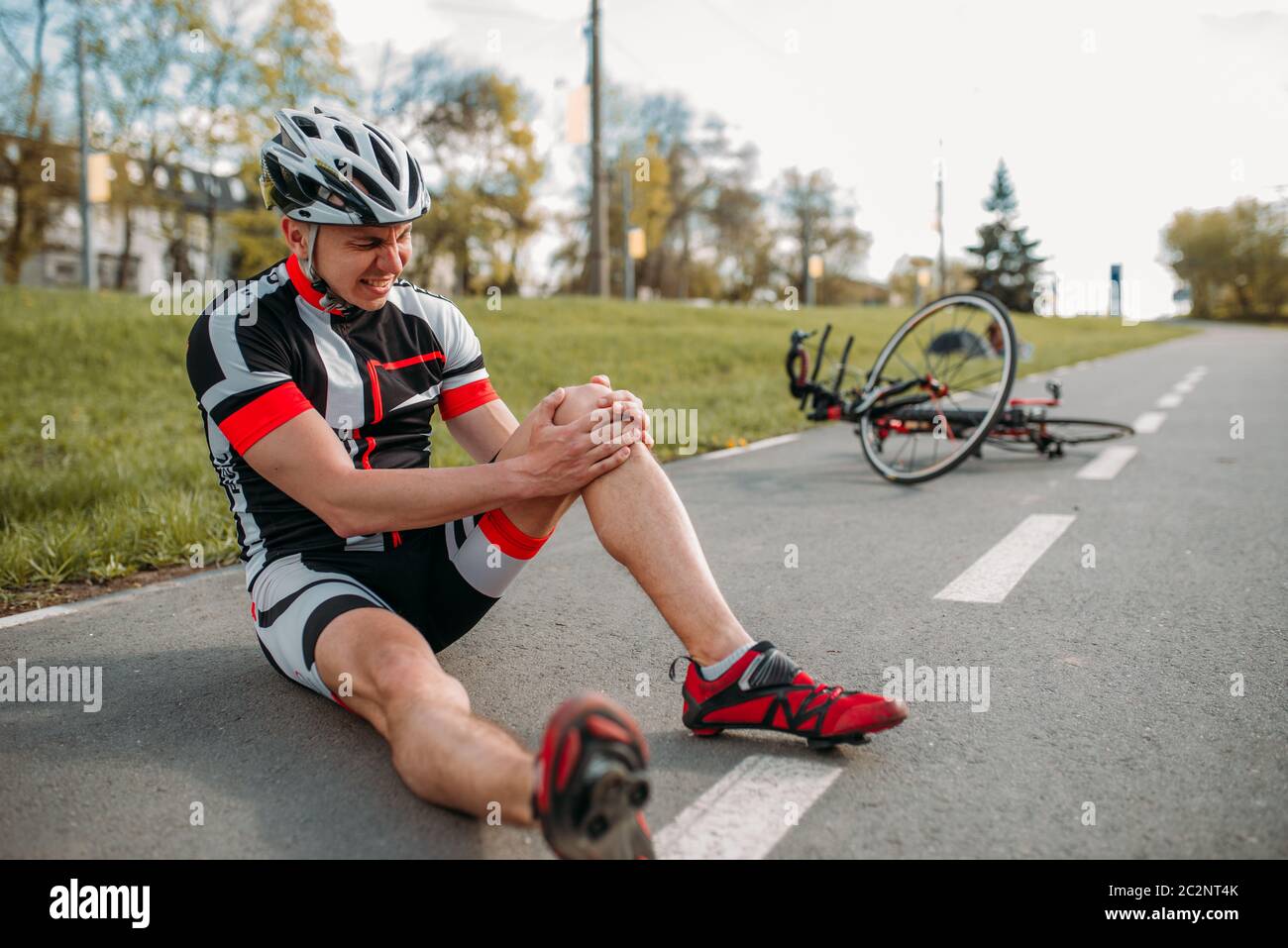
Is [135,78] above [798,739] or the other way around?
above

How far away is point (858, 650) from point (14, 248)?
32.4 meters

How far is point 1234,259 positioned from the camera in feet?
317

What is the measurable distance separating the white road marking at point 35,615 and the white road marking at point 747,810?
279 cm

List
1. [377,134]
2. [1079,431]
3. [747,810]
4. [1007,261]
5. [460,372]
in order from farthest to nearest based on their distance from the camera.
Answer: [1007,261]
[1079,431]
[460,372]
[377,134]
[747,810]

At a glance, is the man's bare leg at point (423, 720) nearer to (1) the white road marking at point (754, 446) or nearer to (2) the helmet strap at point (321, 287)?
(2) the helmet strap at point (321, 287)

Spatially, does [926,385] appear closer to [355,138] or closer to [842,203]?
[355,138]

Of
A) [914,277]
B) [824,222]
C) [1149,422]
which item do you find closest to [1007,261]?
[914,277]

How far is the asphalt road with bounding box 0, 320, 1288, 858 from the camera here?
7.28 feet

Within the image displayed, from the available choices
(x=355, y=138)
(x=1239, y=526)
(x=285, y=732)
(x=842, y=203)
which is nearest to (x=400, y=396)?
(x=355, y=138)

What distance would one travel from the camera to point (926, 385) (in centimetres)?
684

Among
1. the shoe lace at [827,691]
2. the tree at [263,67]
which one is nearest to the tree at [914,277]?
the tree at [263,67]

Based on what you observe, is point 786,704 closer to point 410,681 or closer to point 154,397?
point 410,681

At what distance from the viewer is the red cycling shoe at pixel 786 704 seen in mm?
2529

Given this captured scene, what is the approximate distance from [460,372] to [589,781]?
5.89 feet
